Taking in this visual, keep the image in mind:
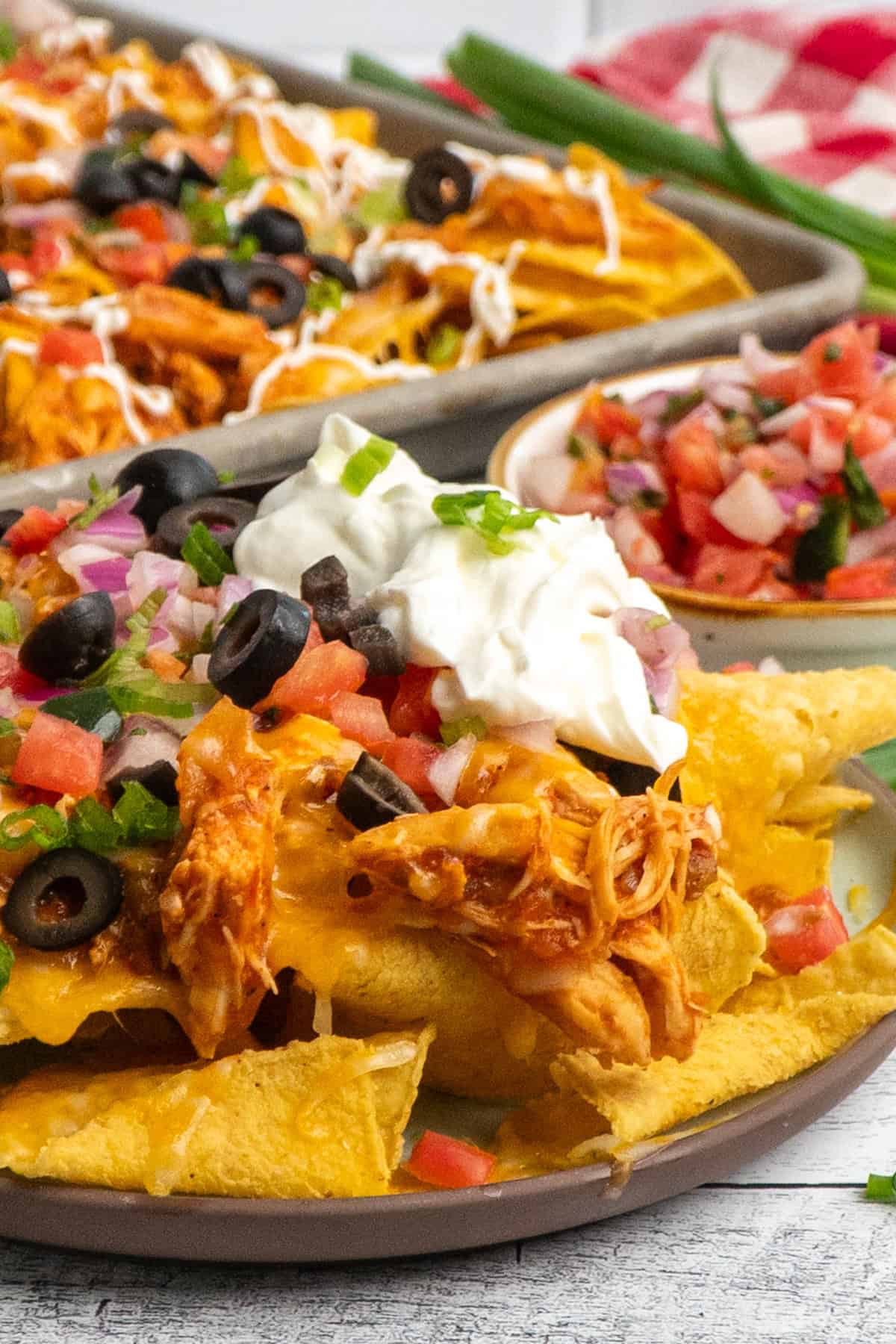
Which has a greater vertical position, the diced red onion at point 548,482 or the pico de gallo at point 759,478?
the pico de gallo at point 759,478

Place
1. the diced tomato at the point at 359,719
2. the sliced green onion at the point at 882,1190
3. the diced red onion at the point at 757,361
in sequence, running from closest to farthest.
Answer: the sliced green onion at the point at 882,1190 < the diced tomato at the point at 359,719 < the diced red onion at the point at 757,361

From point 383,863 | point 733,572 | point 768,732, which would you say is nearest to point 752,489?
point 733,572

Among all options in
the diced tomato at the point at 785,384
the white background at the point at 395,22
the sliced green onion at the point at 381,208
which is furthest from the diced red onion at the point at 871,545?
the white background at the point at 395,22

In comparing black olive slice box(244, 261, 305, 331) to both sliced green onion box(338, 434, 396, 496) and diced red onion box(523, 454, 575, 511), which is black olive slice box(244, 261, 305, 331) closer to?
diced red onion box(523, 454, 575, 511)

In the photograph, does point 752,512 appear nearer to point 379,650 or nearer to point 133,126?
point 379,650

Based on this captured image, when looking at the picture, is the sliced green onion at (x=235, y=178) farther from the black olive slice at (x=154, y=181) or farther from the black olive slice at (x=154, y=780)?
the black olive slice at (x=154, y=780)

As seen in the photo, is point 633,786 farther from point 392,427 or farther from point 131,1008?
point 392,427
